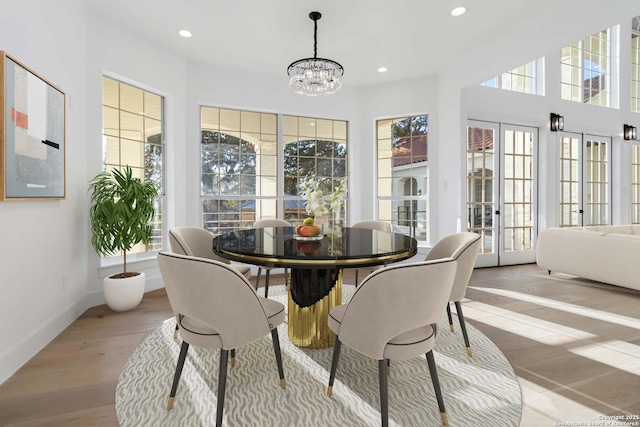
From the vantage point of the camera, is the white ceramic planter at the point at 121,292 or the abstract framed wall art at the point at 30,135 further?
the white ceramic planter at the point at 121,292

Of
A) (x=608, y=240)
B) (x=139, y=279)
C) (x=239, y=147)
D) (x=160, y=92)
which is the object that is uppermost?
(x=160, y=92)

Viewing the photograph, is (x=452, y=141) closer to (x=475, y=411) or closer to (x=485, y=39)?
(x=485, y=39)

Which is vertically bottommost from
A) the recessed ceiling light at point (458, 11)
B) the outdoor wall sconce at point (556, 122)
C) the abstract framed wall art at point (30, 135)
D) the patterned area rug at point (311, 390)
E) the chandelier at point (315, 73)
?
the patterned area rug at point (311, 390)

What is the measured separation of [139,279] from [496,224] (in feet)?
16.7

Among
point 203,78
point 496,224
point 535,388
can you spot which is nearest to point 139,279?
point 203,78

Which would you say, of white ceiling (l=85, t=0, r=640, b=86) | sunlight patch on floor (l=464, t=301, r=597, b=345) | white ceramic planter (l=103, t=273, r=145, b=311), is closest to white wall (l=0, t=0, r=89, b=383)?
white ceramic planter (l=103, t=273, r=145, b=311)

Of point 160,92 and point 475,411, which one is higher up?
point 160,92

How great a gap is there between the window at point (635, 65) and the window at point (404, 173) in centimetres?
521

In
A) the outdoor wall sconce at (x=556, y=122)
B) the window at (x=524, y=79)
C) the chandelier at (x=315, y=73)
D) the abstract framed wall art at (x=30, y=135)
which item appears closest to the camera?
the abstract framed wall art at (x=30, y=135)

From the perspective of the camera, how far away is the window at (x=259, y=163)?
465 cm

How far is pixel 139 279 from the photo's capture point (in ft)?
10.8

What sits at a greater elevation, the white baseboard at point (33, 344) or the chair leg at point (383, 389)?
the chair leg at point (383, 389)

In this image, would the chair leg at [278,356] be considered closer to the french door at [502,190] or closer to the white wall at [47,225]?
the white wall at [47,225]

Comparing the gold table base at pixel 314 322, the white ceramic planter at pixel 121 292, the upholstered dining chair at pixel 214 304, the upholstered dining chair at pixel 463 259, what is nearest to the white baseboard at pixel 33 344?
the white ceramic planter at pixel 121 292
